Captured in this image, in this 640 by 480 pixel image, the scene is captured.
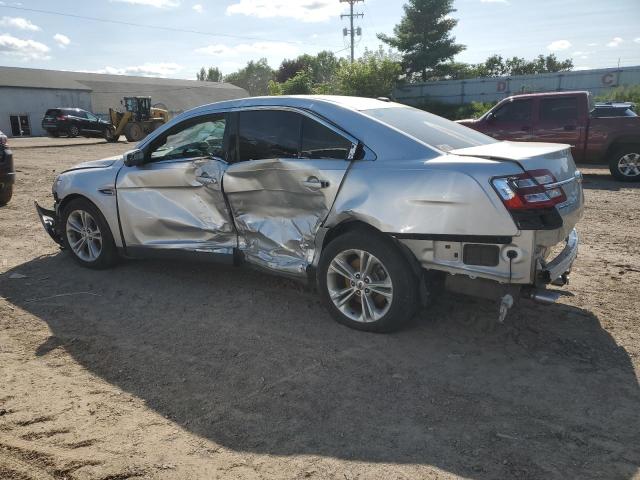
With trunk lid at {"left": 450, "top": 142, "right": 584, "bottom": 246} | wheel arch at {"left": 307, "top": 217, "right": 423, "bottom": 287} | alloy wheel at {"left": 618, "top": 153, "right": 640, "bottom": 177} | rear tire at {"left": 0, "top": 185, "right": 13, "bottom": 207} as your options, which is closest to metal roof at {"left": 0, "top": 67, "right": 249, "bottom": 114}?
rear tire at {"left": 0, "top": 185, "right": 13, "bottom": 207}

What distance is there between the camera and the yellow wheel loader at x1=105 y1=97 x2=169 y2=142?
2728 cm

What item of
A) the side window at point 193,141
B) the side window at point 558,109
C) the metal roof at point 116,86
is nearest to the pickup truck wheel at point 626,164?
the side window at point 558,109

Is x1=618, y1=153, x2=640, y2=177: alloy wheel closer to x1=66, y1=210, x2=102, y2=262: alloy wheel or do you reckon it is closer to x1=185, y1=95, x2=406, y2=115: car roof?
x1=185, y1=95, x2=406, y2=115: car roof

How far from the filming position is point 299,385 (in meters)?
3.29

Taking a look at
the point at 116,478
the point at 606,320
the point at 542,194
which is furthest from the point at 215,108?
the point at 606,320

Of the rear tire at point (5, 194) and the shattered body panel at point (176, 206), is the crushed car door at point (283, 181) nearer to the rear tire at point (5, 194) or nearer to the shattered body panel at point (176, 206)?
the shattered body panel at point (176, 206)

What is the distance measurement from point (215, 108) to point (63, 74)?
184 ft

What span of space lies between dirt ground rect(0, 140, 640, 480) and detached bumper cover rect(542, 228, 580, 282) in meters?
0.54

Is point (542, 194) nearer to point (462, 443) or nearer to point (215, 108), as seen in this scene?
point (462, 443)

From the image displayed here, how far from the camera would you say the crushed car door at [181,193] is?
184 inches

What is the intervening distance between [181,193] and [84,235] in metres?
1.48

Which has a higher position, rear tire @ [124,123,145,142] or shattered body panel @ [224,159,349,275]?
rear tire @ [124,123,145,142]

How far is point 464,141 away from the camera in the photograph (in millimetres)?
4102

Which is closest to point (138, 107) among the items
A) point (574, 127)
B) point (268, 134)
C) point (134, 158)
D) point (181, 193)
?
point (574, 127)
